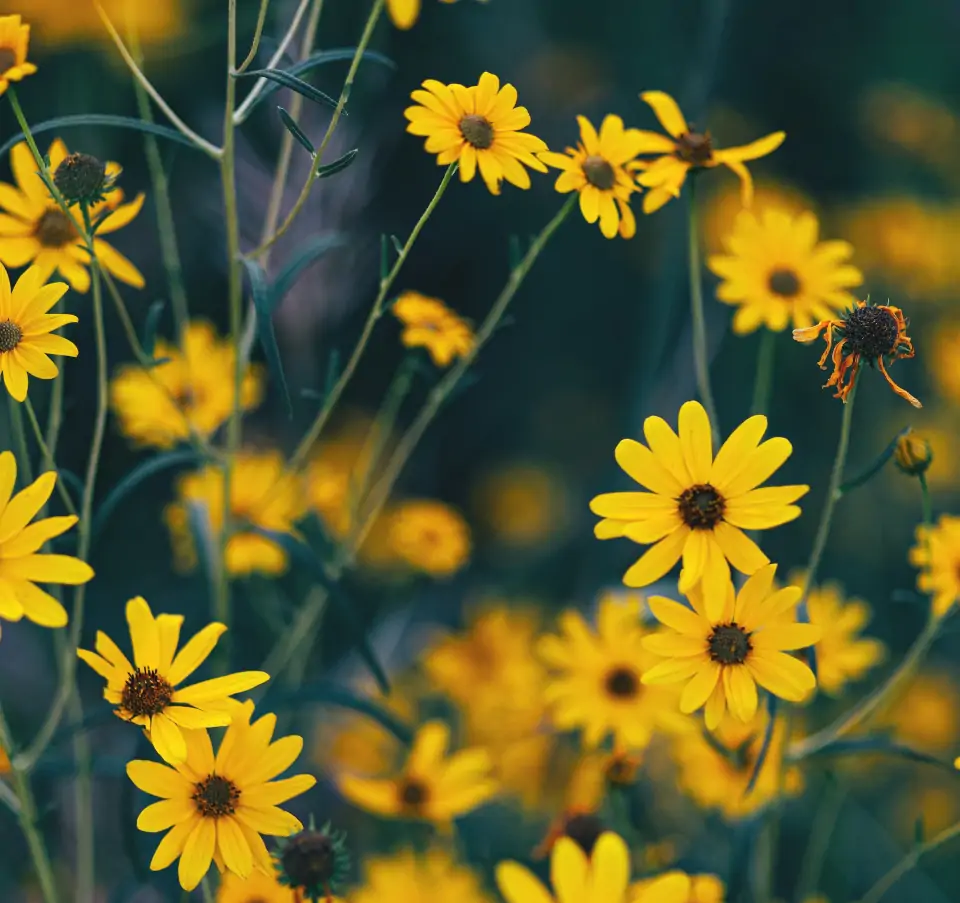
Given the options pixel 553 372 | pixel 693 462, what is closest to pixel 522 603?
pixel 553 372

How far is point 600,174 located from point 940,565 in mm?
776

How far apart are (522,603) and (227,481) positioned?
1.76 meters

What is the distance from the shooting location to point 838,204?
4566 mm

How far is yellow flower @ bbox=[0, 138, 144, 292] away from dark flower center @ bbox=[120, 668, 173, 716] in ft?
1.86

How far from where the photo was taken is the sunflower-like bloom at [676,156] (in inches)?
59.5

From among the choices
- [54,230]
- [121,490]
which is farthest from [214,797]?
[54,230]

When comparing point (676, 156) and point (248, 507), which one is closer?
point (676, 156)

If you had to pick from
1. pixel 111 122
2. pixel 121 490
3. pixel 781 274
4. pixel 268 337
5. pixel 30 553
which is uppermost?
pixel 781 274

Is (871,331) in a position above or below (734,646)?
above

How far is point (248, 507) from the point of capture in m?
2.02

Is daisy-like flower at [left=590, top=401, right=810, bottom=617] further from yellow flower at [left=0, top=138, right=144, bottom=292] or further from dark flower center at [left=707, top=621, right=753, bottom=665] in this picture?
yellow flower at [left=0, top=138, right=144, bottom=292]

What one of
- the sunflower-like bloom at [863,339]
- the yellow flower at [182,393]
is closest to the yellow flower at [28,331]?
the yellow flower at [182,393]

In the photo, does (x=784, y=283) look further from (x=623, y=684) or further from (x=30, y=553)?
(x=30, y=553)

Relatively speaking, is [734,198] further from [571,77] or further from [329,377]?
[329,377]
